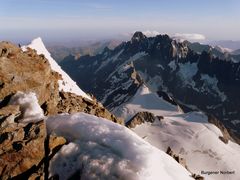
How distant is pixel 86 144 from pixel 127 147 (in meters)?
3.29

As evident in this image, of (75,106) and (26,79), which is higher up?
(26,79)

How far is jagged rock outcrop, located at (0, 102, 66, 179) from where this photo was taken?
1102 inches

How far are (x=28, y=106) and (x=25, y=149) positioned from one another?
726cm

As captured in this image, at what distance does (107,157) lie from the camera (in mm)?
28250

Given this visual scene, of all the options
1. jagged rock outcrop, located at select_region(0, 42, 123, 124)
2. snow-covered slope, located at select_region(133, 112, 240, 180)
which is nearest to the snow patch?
jagged rock outcrop, located at select_region(0, 42, 123, 124)

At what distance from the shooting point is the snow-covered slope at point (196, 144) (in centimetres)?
14400

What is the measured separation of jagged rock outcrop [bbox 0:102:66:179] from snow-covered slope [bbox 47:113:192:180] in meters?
0.92

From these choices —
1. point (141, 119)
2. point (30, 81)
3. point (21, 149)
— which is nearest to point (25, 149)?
point (21, 149)

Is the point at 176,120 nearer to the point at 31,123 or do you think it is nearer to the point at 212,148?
the point at 212,148

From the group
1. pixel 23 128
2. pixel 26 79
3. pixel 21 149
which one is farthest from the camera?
pixel 26 79

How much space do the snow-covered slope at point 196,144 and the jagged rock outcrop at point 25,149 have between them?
352ft

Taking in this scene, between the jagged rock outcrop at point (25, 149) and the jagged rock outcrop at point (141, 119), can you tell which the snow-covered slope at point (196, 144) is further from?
the jagged rock outcrop at point (25, 149)

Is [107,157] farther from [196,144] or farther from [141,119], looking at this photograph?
[141,119]

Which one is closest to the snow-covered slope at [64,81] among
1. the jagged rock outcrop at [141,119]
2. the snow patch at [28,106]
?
the snow patch at [28,106]
